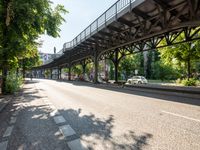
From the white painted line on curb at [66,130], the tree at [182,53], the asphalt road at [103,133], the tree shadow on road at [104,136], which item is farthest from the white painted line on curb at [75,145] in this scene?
the tree at [182,53]

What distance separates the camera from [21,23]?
13.0 metres

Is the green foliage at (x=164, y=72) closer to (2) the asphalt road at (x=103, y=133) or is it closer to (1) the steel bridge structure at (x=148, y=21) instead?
(1) the steel bridge structure at (x=148, y=21)

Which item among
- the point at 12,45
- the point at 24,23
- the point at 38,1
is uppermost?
the point at 38,1

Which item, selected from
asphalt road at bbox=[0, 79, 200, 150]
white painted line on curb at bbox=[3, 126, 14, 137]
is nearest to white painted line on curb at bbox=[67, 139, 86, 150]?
asphalt road at bbox=[0, 79, 200, 150]

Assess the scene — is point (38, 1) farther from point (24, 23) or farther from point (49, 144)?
point (49, 144)

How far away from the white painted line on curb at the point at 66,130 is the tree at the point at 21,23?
327 inches

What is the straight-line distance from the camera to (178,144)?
166 inches

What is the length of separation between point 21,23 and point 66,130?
967 centimetres

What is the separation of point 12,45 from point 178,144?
11551mm

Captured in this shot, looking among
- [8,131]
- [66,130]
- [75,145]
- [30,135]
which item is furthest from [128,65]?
[75,145]

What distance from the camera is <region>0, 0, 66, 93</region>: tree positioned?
40.4ft

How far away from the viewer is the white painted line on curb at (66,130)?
528 centimetres

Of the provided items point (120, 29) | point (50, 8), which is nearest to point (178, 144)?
point (50, 8)

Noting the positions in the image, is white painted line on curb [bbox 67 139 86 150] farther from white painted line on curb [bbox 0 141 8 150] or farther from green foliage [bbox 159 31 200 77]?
green foliage [bbox 159 31 200 77]
